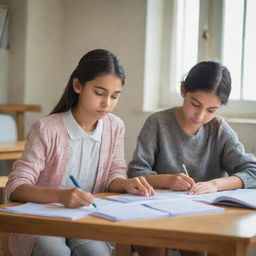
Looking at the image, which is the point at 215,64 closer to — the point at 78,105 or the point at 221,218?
the point at 78,105

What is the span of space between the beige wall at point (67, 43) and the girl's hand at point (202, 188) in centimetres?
155

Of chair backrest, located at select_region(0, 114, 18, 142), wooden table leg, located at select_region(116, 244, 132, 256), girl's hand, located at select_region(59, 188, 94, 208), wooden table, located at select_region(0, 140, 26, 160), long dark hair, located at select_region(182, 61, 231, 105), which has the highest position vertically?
long dark hair, located at select_region(182, 61, 231, 105)

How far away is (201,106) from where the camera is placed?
208 cm

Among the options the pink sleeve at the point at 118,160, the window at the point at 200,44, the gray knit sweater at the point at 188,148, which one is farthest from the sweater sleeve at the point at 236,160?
the window at the point at 200,44

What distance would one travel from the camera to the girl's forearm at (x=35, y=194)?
156cm

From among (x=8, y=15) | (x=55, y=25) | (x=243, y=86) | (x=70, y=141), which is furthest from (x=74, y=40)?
(x=70, y=141)

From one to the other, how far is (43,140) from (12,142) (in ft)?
5.65

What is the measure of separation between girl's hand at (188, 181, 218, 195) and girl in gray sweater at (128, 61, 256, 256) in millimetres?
184

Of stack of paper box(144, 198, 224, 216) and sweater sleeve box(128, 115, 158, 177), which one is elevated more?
sweater sleeve box(128, 115, 158, 177)

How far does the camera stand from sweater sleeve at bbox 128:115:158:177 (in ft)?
6.89

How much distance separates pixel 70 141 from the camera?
6.23 feet

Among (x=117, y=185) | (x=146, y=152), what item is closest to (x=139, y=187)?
(x=117, y=185)

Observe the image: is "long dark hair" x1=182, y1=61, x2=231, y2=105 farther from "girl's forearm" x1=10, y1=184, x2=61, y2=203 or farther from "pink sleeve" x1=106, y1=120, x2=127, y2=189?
"girl's forearm" x1=10, y1=184, x2=61, y2=203

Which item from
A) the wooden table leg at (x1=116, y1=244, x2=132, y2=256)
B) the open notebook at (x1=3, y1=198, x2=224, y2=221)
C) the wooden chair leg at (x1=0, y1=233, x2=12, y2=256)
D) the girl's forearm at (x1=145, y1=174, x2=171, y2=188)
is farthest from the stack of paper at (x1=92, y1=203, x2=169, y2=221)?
the wooden chair leg at (x1=0, y1=233, x2=12, y2=256)
